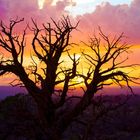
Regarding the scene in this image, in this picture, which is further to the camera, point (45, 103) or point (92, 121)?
point (45, 103)

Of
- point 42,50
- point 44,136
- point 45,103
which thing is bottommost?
point 44,136

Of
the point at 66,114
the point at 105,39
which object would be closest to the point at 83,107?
the point at 66,114

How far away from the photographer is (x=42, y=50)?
2719 centimetres

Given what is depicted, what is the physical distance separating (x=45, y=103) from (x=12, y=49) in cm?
388

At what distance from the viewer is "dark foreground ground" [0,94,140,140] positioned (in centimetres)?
2594

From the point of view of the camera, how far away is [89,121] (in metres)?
24.1

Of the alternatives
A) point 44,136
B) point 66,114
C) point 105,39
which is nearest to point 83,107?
point 66,114

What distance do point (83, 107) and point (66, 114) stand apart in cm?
108

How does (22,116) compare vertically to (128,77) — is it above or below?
below

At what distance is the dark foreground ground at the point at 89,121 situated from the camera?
25938mm

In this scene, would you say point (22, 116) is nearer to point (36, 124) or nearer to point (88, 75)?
point (36, 124)

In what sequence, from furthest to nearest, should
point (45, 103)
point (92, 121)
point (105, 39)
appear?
point (105, 39) < point (45, 103) < point (92, 121)

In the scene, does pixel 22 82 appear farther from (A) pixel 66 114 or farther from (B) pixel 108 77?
(B) pixel 108 77

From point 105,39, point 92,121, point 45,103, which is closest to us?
point 92,121
